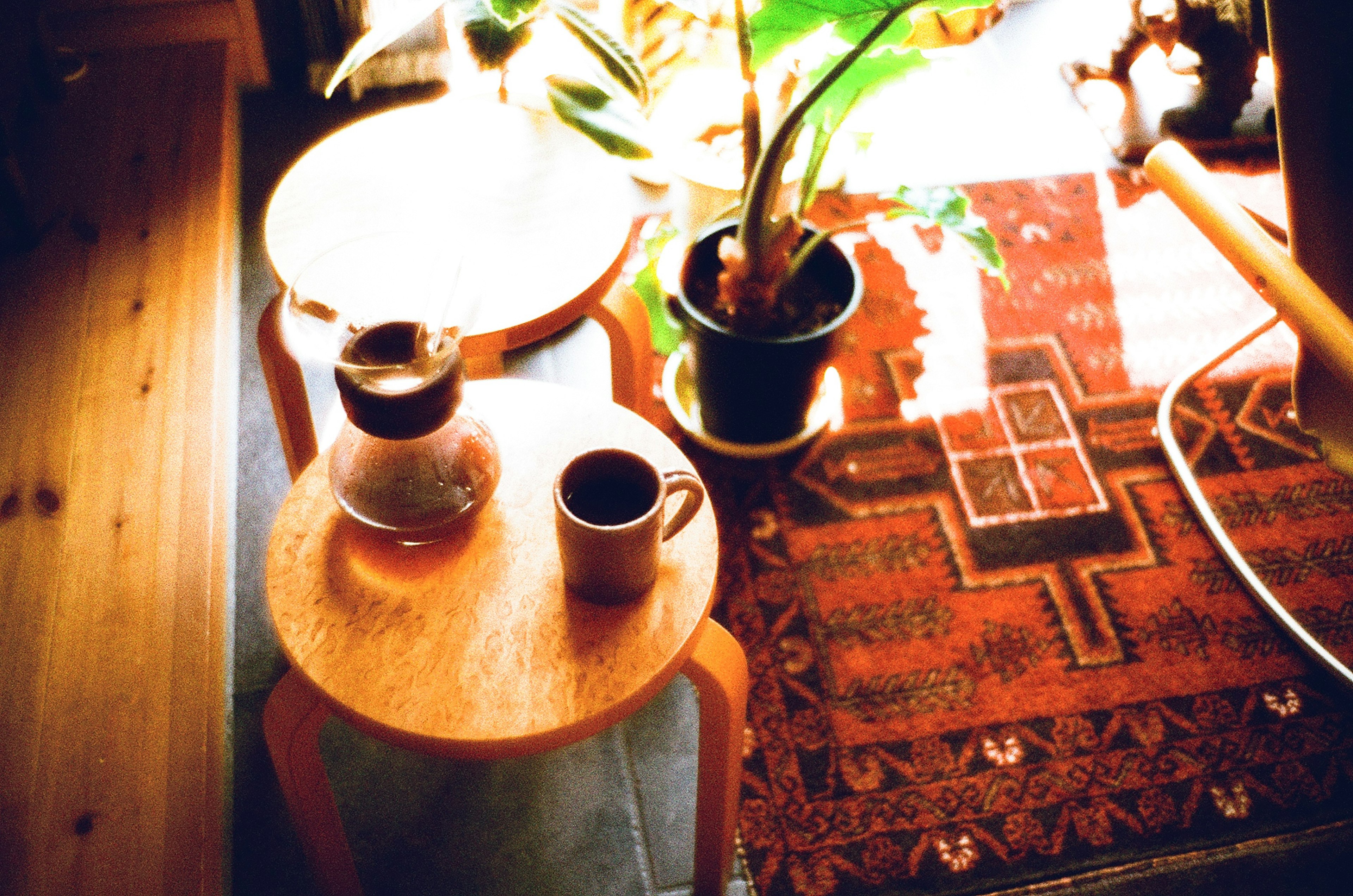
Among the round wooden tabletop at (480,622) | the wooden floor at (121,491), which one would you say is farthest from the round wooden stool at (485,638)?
the wooden floor at (121,491)

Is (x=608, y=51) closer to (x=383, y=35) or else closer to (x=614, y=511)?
(x=383, y=35)

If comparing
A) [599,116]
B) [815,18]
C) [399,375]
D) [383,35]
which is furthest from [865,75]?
[399,375]

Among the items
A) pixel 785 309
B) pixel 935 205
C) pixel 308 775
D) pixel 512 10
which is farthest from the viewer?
pixel 785 309

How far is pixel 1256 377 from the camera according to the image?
5.70 feet

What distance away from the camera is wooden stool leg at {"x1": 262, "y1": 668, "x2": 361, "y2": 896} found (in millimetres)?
862

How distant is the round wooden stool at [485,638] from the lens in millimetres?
808

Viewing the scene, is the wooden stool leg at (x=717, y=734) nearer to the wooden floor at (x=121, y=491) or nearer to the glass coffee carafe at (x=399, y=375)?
the glass coffee carafe at (x=399, y=375)

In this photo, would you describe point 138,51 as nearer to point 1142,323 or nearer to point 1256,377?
point 1142,323

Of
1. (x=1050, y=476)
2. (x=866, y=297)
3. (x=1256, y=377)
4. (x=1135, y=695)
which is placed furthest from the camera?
(x=866, y=297)

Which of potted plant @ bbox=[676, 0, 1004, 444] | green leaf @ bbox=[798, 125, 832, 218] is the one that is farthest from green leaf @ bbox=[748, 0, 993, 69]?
green leaf @ bbox=[798, 125, 832, 218]

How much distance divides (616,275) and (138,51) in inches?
64.6

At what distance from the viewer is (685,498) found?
855 mm

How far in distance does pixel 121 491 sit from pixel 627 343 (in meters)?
0.82

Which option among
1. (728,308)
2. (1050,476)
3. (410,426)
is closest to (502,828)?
(410,426)
